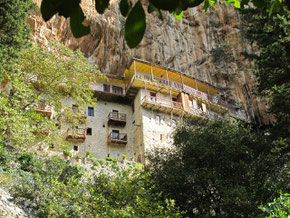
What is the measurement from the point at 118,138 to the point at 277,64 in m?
14.9

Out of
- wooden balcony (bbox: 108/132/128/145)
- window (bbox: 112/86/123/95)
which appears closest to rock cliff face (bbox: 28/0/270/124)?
window (bbox: 112/86/123/95)

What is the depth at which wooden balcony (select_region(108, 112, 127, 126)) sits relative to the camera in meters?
26.3

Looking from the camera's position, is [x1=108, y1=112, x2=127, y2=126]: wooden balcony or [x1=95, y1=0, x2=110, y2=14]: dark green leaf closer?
[x1=95, y1=0, x2=110, y2=14]: dark green leaf

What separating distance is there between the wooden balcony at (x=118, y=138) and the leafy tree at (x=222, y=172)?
9767mm

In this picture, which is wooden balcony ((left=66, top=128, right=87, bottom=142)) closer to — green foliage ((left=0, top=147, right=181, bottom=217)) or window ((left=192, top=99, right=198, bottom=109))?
Answer: window ((left=192, top=99, right=198, bottom=109))

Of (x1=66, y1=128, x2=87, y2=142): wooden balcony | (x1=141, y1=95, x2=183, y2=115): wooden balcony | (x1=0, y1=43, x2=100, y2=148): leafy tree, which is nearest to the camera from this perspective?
(x1=0, y1=43, x2=100, y2=148): leafy tree

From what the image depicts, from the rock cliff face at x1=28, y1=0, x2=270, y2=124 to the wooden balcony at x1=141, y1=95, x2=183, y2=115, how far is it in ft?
17.3

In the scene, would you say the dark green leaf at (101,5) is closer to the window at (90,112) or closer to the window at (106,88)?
the window at (90,112)

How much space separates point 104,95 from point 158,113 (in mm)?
4916

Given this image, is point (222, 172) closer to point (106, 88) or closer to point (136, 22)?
point (136, 22)

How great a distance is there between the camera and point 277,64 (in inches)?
520

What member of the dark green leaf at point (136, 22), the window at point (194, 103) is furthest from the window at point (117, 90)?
the dark green leaf at point (136, 22)

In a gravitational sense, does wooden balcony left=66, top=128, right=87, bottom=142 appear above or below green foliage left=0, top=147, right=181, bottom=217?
above

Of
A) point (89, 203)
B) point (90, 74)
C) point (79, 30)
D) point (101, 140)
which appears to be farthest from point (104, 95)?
point (79, 30)
